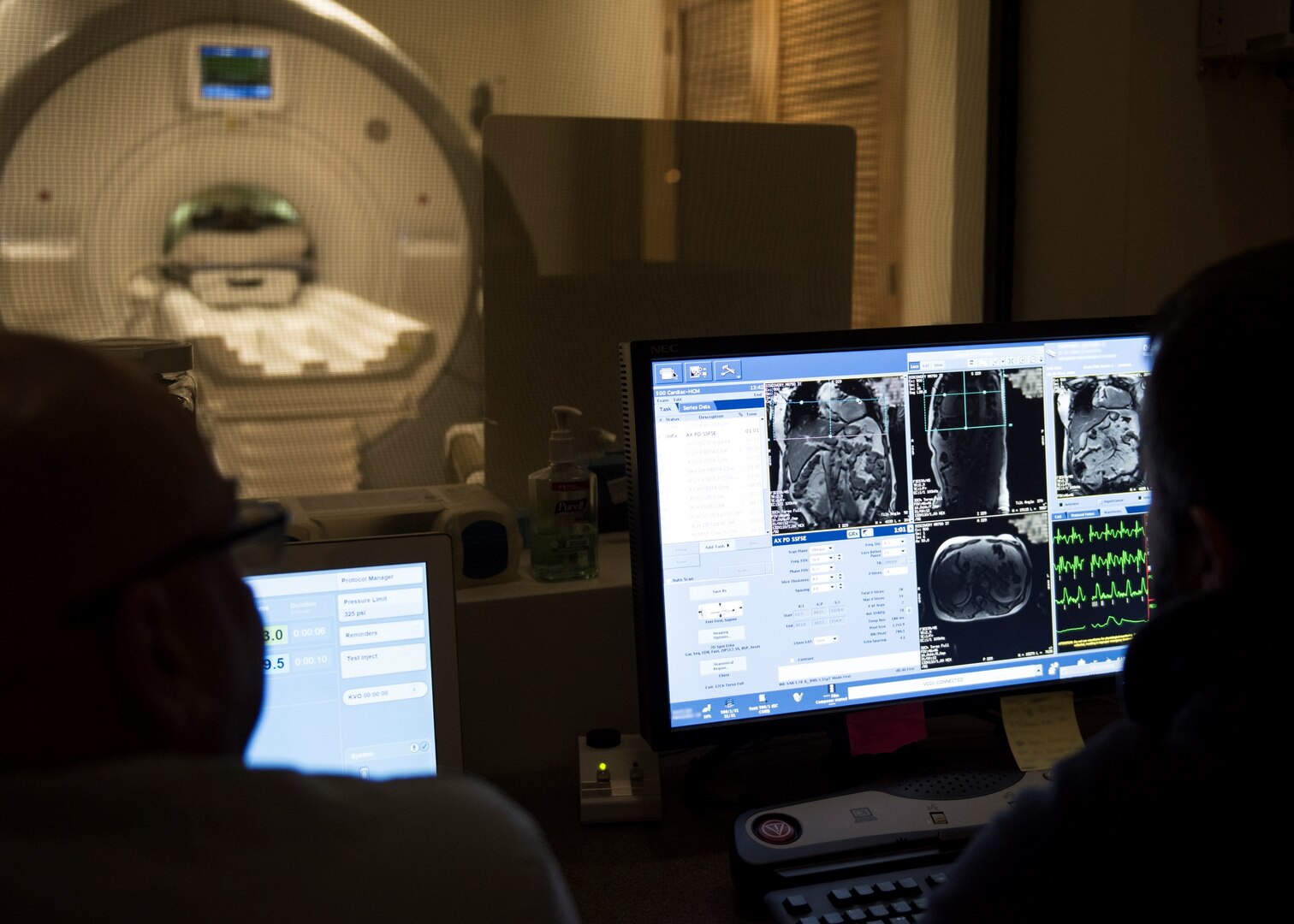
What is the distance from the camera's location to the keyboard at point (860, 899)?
3.07ft

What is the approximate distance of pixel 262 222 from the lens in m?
1.92

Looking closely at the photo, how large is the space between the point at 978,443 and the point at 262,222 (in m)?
1.31

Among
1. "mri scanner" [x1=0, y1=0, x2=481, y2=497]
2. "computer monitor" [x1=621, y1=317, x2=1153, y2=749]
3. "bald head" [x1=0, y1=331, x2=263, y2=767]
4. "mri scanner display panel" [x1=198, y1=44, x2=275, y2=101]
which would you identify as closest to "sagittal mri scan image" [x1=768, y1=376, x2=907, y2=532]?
"computer monitor" [x1=621, y1=317, x2=1153, y2=749]

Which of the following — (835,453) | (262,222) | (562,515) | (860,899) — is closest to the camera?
(860,899)

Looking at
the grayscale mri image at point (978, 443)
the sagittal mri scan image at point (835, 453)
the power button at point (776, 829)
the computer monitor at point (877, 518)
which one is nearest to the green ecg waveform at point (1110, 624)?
the computer monitor at point (877, 518)

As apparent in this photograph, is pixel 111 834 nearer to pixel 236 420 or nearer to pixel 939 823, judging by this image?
pixel 939 823

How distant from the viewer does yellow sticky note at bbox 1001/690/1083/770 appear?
47.9 inches

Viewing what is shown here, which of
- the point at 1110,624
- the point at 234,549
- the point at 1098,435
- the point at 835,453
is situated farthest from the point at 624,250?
the point at 234,549

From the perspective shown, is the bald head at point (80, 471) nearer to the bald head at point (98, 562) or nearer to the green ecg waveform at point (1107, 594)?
the bald head at point (98, 562)

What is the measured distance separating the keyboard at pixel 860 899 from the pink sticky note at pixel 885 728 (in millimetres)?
188

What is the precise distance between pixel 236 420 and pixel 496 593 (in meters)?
0.73

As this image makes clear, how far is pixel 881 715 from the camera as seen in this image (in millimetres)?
1185

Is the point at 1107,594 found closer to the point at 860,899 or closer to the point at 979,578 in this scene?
the point at 979,578

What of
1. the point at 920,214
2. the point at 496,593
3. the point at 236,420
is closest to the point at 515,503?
the point at 496,593
